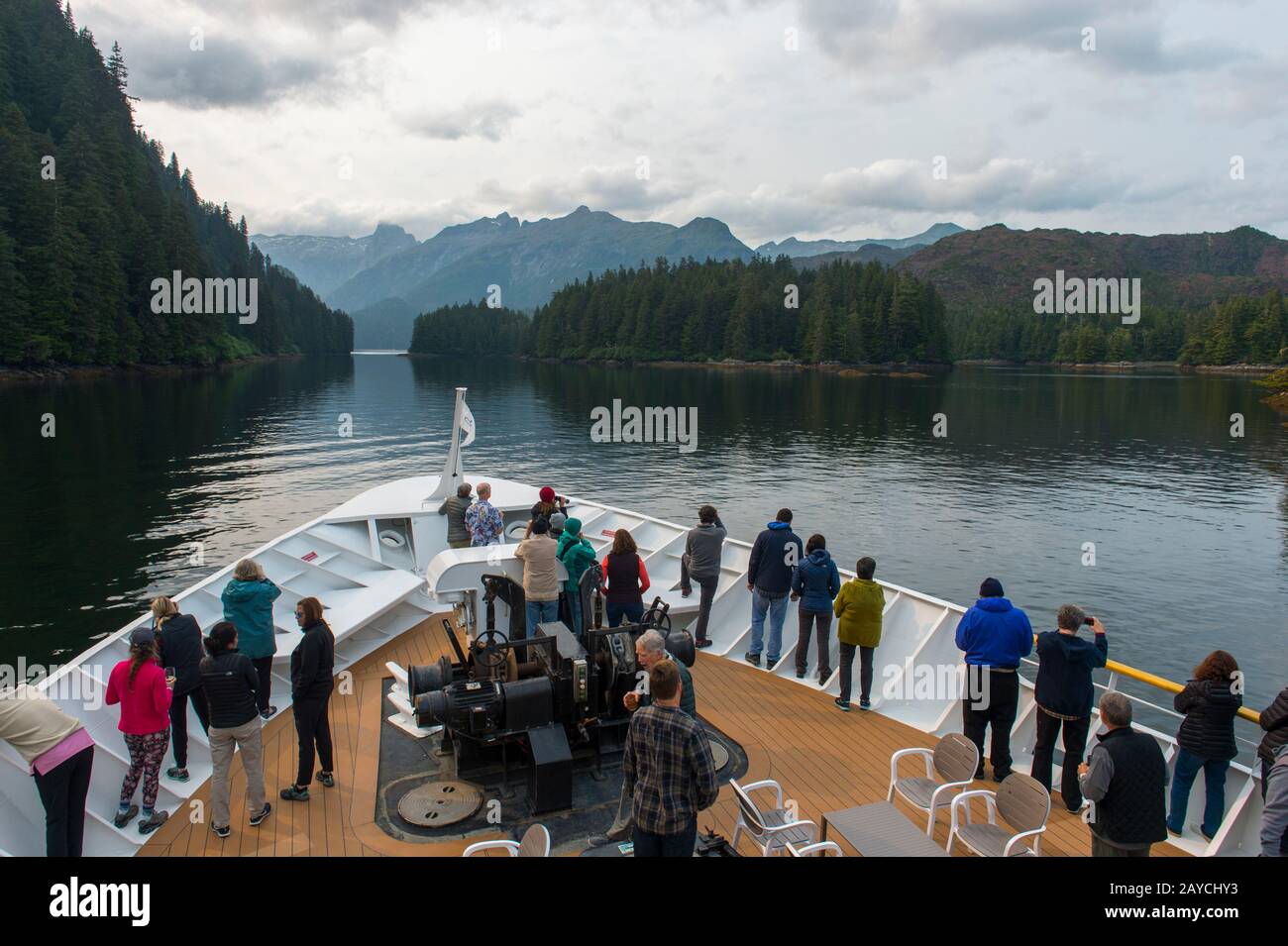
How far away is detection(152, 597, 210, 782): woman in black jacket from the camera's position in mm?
7762

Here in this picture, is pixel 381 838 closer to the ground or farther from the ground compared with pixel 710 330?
closer to the ground

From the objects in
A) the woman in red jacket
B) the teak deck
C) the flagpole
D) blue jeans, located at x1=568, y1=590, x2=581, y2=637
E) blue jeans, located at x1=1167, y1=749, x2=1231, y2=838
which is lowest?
the teak deck

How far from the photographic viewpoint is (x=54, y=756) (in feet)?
19.8

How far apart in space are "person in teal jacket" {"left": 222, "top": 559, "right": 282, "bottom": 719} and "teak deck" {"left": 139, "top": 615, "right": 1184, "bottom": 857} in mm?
1194

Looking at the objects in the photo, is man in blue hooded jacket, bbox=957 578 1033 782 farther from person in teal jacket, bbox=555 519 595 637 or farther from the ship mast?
the ship mast

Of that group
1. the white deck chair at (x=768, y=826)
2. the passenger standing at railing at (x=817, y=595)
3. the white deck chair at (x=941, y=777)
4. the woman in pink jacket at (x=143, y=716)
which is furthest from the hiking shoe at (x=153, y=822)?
the passenger standing at railing at (x=817, y=595)

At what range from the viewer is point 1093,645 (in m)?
7.44

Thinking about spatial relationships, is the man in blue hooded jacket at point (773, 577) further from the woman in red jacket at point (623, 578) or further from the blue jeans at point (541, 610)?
the blue jeans at point (541, 610)

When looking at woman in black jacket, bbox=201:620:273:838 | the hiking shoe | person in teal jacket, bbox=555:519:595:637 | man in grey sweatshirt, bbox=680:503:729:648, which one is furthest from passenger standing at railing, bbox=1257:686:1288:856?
the hiking shoe

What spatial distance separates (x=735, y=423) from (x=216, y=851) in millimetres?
55762

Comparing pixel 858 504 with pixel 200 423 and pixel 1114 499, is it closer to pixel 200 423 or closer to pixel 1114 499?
pixel 1114 499

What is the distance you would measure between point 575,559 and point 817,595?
3.25 m

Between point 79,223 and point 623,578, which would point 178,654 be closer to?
point 623,578
